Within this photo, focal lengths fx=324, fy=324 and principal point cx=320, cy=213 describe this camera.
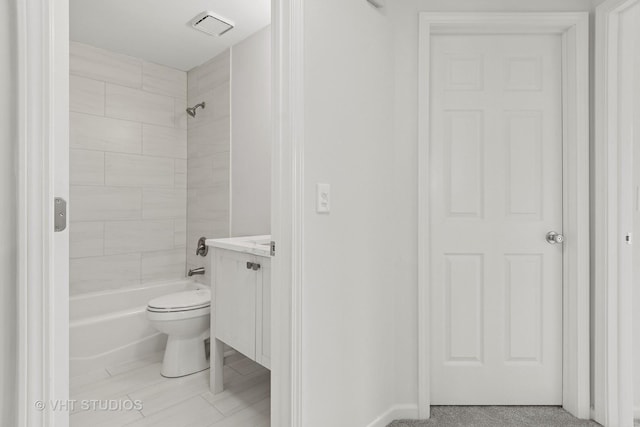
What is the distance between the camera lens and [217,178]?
2861 mm

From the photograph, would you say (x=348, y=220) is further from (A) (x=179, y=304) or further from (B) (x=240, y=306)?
(A) (x=179, y=304)

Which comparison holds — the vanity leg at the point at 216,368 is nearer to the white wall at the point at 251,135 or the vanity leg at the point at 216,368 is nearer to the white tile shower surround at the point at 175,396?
the white tile shower surround at the point at 175,396

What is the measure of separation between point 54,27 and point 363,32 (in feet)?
4.03

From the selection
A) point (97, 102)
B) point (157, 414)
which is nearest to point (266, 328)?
point (157, 414)

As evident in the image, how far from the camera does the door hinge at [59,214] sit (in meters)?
0.70

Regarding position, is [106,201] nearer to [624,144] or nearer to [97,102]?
[97,102]

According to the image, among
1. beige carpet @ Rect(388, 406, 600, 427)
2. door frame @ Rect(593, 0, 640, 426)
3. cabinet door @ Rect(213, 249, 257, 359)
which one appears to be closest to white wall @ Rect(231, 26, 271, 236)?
cabinet door @ Rect(213, 249, 257, 359)
